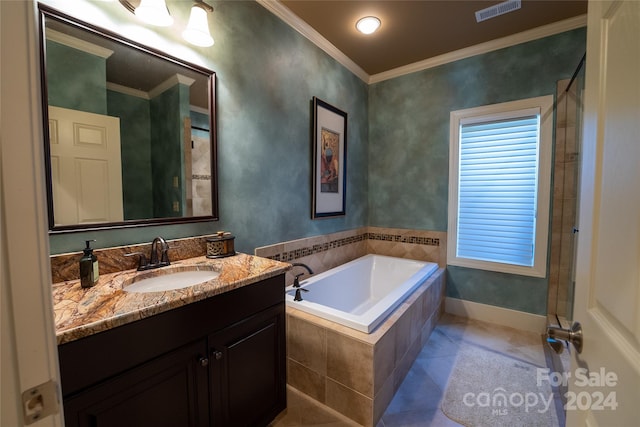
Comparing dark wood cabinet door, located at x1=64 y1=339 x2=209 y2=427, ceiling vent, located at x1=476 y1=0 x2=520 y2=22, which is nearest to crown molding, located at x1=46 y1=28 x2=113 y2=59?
dark wood cabinet door, located at x1=64 y1=339 x2=209 y2=427

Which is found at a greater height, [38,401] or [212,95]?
[212,95]

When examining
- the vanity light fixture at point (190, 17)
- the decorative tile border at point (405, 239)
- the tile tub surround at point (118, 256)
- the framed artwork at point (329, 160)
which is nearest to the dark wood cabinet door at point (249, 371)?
the tile tub surround at point (118, 256)

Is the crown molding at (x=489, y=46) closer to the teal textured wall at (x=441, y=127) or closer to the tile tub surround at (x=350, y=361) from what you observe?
the teal textured wall at (x=441, y=127)

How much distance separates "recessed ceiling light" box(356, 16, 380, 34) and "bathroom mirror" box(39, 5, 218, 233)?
1369mm

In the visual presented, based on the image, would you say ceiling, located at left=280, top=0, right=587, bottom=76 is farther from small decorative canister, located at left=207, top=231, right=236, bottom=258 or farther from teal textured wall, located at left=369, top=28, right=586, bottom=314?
small decorative canister, located at left=207, top=231, right=236, bottom=258

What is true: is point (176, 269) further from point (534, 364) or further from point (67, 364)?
point (534, 364)

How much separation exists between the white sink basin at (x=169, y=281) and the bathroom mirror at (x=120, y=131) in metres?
0.31

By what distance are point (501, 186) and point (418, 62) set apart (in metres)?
1.57

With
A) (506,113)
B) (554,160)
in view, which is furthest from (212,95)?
(554,160)

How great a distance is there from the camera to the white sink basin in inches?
49.9

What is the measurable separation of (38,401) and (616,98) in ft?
3.89

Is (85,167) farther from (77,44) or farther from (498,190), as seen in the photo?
(498,190)

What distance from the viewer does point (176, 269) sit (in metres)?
1.42

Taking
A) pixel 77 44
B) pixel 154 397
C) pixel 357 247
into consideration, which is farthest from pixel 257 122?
pixel 357 247
